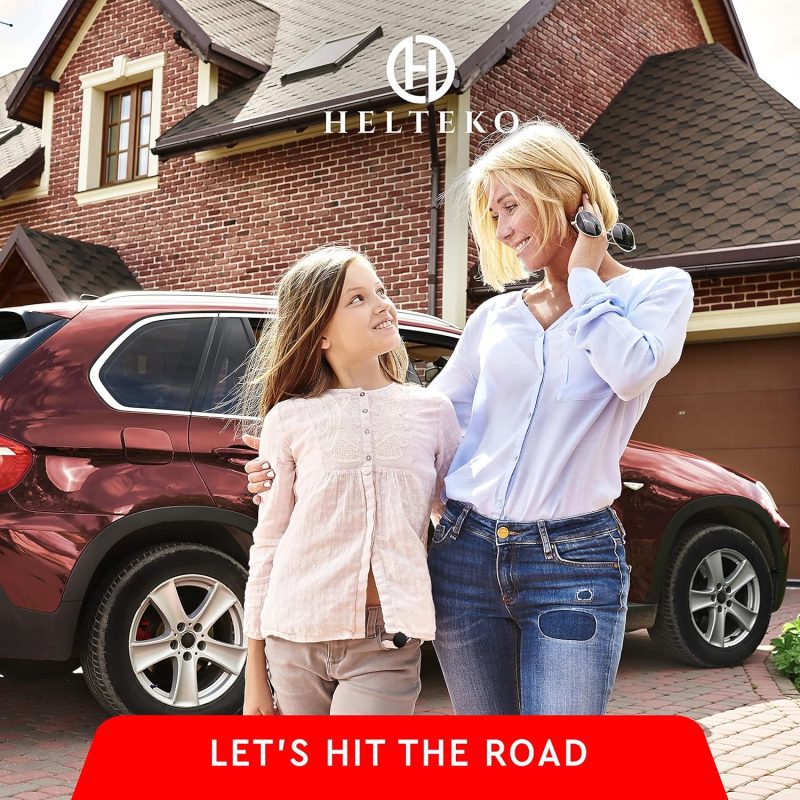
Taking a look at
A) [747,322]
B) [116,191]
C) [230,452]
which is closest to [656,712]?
[230,452]

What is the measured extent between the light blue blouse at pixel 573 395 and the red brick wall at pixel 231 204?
9866 millimetres

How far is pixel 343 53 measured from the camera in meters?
13.9

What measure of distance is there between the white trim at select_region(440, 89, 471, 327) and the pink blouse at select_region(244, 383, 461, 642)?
9.36m

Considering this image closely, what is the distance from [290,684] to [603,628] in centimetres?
64

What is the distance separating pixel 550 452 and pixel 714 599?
190 inches

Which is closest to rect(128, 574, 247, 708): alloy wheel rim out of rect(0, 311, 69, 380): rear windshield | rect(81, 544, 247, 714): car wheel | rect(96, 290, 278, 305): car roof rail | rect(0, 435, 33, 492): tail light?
rect(81, 544, 247, 714): car wheel

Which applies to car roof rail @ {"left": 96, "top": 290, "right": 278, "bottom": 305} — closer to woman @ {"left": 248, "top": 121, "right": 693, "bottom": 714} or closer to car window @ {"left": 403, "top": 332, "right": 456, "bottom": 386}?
car window @ {"left": 403, "top": 332, "right": 456, "bottom": 386}

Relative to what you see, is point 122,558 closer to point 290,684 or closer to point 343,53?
point 290,684

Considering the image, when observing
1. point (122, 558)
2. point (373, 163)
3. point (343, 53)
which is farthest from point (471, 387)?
point (343, 53)

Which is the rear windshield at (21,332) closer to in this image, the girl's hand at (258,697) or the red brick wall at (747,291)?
the girl's hand at (258,697)

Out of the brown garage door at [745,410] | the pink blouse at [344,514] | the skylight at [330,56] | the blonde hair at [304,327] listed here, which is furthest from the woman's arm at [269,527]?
the skylight at [330,56]

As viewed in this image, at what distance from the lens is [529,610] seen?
2221mm

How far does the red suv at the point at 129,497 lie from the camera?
460cm

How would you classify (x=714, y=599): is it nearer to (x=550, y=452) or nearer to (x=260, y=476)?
(x=550, y=452)
